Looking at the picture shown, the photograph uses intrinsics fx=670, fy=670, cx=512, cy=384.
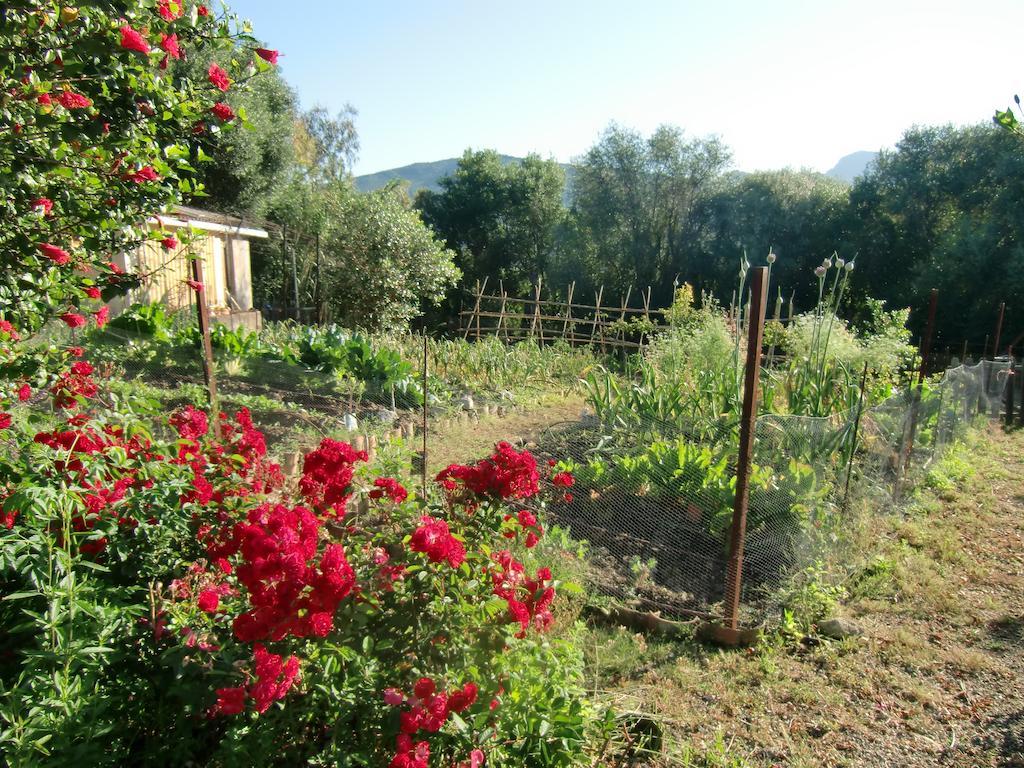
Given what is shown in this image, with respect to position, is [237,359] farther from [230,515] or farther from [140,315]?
[230,515]

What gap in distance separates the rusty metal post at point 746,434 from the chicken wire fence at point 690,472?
0.27 m

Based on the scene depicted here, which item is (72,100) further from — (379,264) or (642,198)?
(642,198)

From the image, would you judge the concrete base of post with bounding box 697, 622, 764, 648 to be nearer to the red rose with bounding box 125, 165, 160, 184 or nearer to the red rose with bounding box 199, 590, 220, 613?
the red rose with bounding box 199, 590, 220, 613

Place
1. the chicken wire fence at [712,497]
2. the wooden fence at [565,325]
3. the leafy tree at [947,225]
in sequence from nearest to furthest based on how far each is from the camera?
the chicken wire fence at [712,497], the wooden fence at [565,325], the leafy tree at [947,225]

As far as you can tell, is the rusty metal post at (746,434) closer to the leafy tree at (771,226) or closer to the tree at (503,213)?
the leafy tree at (771,226)

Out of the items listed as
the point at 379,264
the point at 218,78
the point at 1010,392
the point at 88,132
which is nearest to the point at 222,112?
the point at 218,78

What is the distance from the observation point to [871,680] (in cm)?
294

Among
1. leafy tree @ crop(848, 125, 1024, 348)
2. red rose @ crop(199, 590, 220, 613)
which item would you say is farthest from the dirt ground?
leafy tree @ crop(848, 125, 1024, 348)

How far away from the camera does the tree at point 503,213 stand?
23297 millimetres

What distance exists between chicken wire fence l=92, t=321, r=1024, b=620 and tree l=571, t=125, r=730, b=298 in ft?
46.2

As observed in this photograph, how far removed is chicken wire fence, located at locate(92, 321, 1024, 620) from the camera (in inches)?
148

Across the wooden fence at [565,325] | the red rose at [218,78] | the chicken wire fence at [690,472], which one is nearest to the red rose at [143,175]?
the red rose at [218,78]

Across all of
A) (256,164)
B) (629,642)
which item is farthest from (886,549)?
(256,164)

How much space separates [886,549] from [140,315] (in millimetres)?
7506
